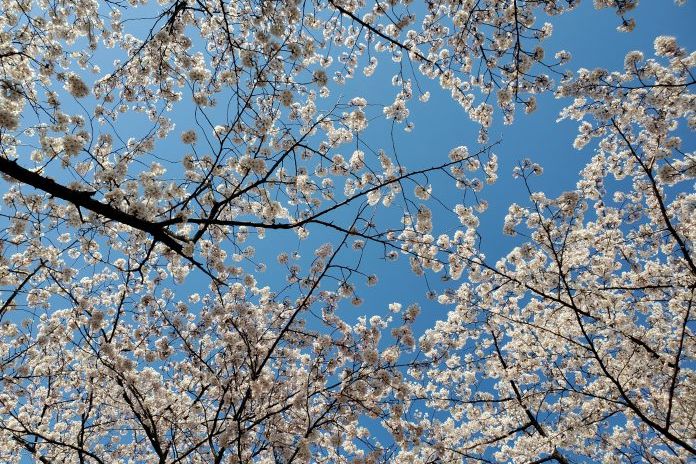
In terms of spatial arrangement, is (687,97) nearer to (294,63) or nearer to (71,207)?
(294,63)

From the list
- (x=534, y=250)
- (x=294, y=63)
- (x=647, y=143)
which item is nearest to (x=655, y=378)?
(x=534, y=250)

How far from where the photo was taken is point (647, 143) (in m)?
7.12

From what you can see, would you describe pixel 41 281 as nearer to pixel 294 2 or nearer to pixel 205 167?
pixel 205 167

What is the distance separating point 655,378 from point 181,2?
392 inches

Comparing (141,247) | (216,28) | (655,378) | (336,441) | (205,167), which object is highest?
(216,28)

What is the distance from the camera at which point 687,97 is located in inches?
232

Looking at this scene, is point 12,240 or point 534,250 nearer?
point 12,240

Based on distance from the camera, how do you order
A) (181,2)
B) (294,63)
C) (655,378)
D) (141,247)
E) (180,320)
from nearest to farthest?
(181,2)
(294,63)
(141,247)
(180,320)
(655,378)

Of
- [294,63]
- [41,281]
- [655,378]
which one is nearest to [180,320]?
[41,281]

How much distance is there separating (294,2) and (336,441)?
588cm

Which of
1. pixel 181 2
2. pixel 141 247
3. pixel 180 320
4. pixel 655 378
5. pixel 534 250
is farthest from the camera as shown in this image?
pixel 655 378

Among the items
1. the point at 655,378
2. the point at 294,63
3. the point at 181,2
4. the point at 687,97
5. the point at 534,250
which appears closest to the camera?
the point at 181,2

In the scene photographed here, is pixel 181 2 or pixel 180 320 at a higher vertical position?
pixel 181 2

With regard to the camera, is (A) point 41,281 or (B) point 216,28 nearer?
(B) point 216,28
